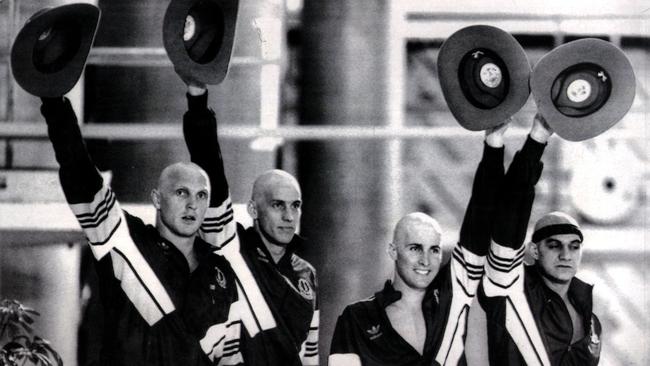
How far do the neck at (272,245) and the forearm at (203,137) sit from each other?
0.26 meters

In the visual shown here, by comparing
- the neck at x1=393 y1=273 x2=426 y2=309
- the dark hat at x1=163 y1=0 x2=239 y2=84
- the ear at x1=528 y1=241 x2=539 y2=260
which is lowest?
the neck at x1=393 y1=273 x2=426 y2=309

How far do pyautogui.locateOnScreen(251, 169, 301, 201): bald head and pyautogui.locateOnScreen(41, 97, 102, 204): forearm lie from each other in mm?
669

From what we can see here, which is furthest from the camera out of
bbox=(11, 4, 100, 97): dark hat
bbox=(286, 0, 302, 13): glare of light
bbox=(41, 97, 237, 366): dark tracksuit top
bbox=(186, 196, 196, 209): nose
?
bbox=(286, 0, 302, 13): glare of light

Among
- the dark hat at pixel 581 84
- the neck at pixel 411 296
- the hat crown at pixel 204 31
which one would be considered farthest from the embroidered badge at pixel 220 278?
the dark hat at pixel 581 84

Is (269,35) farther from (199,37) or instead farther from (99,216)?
(99,216)

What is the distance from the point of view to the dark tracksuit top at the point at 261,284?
3.68 meters

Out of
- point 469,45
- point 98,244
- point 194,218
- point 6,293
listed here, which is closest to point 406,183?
point 469,45

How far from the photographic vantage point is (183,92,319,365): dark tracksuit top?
3.68 meters

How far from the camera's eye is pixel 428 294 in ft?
12.2

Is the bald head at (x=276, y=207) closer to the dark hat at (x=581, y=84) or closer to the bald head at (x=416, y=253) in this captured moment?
the bald head at (x=416, y=253)

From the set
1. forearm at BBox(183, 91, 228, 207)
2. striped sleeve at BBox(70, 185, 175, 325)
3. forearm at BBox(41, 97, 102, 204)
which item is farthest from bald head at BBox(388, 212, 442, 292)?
forearm at BBox(41, 97, 102, 204)

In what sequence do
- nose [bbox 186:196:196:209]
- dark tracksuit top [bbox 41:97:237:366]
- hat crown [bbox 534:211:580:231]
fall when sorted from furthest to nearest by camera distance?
hat crown [bbox 534:211:580:231] → nose [bbox 186:196:196:209] → dark tracksuit top [bbox 41:97:237:366]

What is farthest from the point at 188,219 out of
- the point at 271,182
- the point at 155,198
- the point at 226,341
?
the point at 226,341

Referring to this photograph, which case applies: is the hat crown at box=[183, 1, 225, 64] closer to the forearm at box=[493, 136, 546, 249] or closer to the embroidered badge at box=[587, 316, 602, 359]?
the forearm at box=[493, 136, 546, 249]
